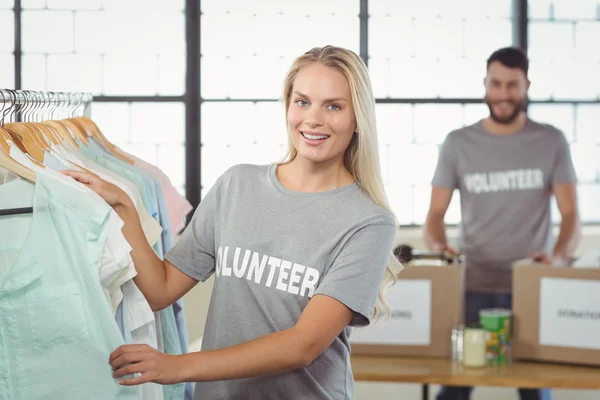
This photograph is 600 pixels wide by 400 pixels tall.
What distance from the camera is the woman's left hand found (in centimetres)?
152

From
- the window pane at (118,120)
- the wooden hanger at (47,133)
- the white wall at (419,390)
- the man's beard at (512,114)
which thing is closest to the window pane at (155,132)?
the window pane at (118,120)

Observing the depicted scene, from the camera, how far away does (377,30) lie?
4934mm

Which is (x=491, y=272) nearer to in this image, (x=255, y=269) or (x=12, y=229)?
(x=255, y=269)

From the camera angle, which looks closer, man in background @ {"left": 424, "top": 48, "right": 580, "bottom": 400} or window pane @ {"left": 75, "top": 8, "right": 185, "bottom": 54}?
man in background @ {"left": 424, "top": 48, "right": 580, "bottom": 400}

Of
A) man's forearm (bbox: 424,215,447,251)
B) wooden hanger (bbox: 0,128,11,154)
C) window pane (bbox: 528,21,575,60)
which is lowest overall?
man's forearm (bbox: 424,215,447,251)

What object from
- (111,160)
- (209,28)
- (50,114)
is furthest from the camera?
(209,28)

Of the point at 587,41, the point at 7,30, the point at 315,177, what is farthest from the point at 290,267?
the point at 587,41

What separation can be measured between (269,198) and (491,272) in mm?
1947

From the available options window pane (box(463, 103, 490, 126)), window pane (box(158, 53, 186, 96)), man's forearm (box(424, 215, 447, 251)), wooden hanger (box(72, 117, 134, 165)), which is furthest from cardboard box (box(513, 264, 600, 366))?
window pane (box(158, 53, 186, 96))

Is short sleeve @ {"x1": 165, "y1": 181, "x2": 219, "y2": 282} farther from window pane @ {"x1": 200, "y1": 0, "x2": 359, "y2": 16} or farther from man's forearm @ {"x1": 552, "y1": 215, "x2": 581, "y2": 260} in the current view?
window pane @ {"x1": 200, "y1": 0, "x2": 359, "y2": 16}

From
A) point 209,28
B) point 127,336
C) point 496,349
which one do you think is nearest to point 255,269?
point 127,336

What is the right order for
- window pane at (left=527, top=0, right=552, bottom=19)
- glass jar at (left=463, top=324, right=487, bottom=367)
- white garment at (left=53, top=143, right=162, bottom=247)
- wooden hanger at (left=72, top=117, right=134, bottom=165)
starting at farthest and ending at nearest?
window pane at (left=527, top=0, right=552, bottom=19) → glass jar at (left=463, top=324, right=487, bottom=367) → wooden hanger at (left=72, top=117, right=134, bottom=165) → white garment at (left=53, top=143, right=162, bottom=247)

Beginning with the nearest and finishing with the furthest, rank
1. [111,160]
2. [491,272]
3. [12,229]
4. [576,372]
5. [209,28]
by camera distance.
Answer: [12,229] → [111,160] → [576,372] → [491,272] → [209,28]

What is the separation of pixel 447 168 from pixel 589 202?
5.61ft
